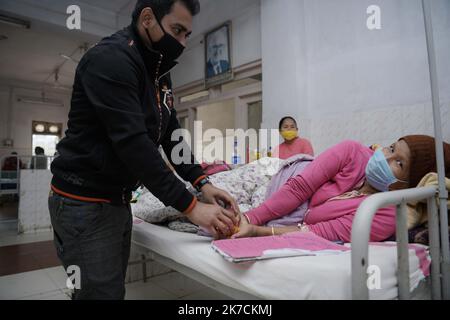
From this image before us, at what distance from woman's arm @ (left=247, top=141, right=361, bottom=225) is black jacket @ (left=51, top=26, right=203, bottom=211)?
543 mm

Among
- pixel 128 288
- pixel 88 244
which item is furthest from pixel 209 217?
pixel 128 288

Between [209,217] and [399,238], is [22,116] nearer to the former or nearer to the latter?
[209,217]

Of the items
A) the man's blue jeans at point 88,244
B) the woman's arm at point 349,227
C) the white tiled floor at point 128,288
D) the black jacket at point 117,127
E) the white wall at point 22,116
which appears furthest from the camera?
the white wall at point 22,116

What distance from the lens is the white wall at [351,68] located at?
2.37m

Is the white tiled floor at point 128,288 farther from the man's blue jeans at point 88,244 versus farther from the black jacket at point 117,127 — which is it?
the black jacket at point 117,127

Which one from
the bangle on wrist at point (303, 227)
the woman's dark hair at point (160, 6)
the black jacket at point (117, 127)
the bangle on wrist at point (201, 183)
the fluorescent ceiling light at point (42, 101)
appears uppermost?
the fluorescent ceiling light at point (42, 101)

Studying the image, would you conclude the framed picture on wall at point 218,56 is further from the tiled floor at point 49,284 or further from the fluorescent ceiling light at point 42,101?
the fluorescent ceiling light at point 42,101

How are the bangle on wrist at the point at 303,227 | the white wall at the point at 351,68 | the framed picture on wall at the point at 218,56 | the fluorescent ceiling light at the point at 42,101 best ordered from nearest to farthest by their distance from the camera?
the bangle on wrist at the point at 303,227 → the white wall at the point at 351,68 → the framed picture on wall at the point at 218,56 → the fluorescent ceiling light at the point at 42,101

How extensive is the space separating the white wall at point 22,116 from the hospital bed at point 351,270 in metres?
9.47

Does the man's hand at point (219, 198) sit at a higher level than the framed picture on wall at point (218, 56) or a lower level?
lower

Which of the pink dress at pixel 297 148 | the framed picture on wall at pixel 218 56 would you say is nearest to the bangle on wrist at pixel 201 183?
the pink dress at pixel 297 148

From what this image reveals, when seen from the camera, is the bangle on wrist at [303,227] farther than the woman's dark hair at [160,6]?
Yes

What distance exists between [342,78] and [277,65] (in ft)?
2.64

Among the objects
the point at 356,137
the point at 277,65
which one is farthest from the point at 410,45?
the point at 277,65
